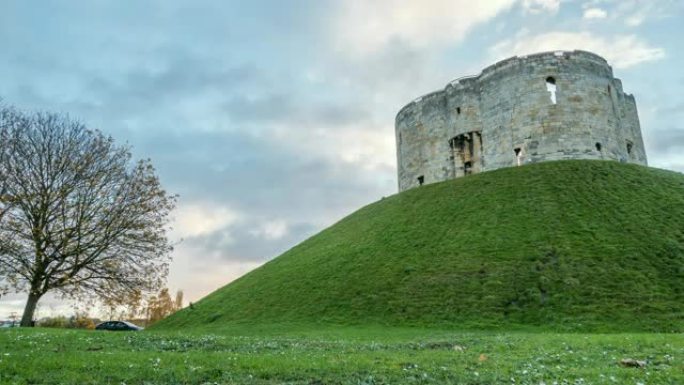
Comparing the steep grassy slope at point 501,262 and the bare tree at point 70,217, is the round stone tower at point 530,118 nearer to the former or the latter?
the steep grassy slope at point 501,262

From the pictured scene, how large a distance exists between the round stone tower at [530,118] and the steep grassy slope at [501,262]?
291cm

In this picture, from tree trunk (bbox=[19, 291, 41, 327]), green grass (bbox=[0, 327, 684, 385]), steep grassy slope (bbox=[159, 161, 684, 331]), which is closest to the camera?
green grass (bbox=[0, 327, 684, 385])

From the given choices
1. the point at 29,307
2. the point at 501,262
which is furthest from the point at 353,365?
the point at 29,307

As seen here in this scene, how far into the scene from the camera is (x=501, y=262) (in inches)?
1305

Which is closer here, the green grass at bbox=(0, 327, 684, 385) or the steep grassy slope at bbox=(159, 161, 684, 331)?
the green grass at bbox=(0, 327, 684, 385)

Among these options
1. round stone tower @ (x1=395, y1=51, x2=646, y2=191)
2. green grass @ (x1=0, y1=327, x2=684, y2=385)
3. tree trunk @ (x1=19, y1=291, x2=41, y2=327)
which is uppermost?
round stone tower @ (x1=395, y1=51, x2=646, y2=191)

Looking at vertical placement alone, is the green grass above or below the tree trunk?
below

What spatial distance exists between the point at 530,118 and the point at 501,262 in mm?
20924

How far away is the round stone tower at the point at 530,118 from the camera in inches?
1890

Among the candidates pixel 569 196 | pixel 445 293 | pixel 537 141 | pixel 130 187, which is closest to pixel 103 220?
pixel 130 187

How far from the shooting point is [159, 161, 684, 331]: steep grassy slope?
93.4 ft

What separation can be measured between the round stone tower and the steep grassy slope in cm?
291

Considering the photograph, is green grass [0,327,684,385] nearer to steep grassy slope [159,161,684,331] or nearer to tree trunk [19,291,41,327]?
steep grassy slope [159,161,684,331]

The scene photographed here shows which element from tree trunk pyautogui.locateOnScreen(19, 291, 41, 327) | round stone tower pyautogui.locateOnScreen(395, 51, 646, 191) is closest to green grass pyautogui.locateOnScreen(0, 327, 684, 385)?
tree trunk pyautogui.locateOnScreen(19, 291, 41, 327)
